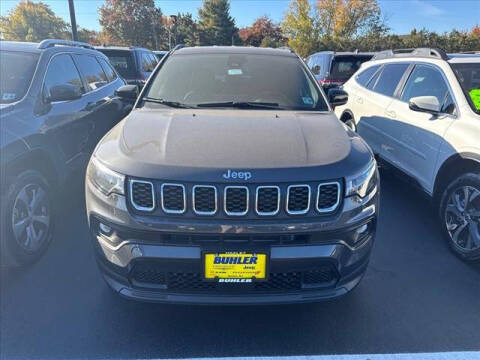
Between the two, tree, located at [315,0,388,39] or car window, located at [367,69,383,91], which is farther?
tree, located at [315,0,388,39]

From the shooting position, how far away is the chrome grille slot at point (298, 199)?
2.08 metres

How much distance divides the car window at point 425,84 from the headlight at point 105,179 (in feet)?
11.2

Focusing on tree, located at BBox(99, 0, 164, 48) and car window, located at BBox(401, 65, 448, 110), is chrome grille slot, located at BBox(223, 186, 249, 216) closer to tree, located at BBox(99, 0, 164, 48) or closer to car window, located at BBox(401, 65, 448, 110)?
car window, located at BBox(401, 65, 448, 110)

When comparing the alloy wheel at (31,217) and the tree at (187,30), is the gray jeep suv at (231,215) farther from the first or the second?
the tree at (187,30)

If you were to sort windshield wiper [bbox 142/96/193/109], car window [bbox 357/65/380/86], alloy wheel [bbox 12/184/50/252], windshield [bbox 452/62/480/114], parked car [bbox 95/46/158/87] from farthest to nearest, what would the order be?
1. parked car [bbox 95/46/158/87]
2. car window [bbox 357/65/380/86]
3. windshield [bbox 452/62/480/114]
4. windshield wiper [bbox 142/96/193/109]
5. alloy wheel [bbox 12/184/50/252]

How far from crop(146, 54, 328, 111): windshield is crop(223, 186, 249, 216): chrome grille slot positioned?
1.29m

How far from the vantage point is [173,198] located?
2066mm

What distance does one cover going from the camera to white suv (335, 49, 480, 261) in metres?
3.34

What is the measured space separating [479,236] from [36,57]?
4493 mm

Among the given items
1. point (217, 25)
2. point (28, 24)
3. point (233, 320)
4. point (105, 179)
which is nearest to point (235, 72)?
point (105, 179)

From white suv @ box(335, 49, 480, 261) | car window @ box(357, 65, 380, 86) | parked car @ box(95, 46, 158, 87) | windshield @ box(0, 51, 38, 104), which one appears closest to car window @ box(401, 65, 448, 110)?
white suv @ box(335, 49, 480, 261)

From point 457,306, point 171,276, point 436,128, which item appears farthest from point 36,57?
point 457,306

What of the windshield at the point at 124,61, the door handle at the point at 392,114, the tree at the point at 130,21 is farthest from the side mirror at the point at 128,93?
the tree at the point at 130,21

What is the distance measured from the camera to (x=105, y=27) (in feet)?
161
